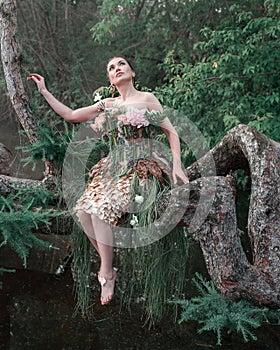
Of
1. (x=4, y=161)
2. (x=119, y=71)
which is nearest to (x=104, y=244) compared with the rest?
(x=119, y=71)

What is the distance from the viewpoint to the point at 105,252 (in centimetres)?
229

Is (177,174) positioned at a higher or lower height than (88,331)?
higher

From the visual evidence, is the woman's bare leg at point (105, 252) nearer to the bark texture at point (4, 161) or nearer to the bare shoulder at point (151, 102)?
the bare shoulder at point (151, 102)

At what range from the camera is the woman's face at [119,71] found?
246cm

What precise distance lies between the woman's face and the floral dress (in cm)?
17

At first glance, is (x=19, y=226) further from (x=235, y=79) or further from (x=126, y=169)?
(x=235, y=79)

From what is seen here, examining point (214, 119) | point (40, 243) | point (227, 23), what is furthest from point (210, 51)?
point (40, 243)

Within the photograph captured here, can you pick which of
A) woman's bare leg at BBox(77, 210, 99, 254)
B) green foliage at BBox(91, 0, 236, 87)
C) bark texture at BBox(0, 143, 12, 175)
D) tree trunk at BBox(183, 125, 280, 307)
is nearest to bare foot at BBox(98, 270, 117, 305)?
woman's bare leg at BBox(77, 210, 99, 254)

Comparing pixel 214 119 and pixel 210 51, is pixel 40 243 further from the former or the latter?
pixel 210 51

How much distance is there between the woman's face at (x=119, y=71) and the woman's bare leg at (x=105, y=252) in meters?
0.77

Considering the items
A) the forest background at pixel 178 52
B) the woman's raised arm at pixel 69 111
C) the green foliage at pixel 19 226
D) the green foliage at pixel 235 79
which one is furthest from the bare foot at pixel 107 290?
the green foliage at pixel 235 79

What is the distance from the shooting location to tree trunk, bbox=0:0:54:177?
2.85 m

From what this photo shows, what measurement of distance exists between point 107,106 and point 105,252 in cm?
82

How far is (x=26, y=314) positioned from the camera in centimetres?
292
